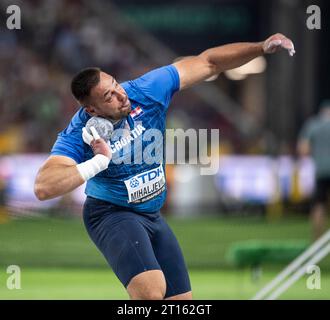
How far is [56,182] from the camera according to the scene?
7.08 meters

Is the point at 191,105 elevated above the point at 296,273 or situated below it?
above

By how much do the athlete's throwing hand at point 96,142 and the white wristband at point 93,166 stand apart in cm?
5

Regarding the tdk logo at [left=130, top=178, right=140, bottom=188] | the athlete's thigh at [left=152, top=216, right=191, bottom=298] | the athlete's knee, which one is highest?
the tdk logo at [left=130, top=178, right=140, bottom=188]

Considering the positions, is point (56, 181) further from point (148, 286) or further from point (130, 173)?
point (148, 286)

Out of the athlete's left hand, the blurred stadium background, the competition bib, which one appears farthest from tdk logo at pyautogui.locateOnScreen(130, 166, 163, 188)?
the blurred stadium background

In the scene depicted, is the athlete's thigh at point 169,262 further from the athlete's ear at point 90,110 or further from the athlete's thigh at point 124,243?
the athlete's ear at point 90,110

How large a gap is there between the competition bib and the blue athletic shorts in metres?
0.13

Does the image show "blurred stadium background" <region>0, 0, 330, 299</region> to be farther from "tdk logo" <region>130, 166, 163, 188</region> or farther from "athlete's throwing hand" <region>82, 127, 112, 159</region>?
"athlete's throwing hand" <region>82, 127, 112, 159</region>

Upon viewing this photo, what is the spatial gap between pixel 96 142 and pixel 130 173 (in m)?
0.52

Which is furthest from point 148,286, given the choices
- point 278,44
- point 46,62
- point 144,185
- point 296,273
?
point 46,62

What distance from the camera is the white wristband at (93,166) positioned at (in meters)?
7.13

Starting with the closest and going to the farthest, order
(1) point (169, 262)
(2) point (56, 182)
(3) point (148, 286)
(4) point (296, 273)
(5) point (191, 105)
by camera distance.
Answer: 1. (2) point (56, 182)
2. (3) point (148, 286)
3. (1) point (169, 262)
4. (4) point (296, 273)
5. (5) point (191, 105)

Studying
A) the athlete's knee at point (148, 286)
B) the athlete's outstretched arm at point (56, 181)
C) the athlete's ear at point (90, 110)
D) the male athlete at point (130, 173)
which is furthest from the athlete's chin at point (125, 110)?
the athlete's knee at point (148, 286)

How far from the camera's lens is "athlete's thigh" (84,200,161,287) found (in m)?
7.40
